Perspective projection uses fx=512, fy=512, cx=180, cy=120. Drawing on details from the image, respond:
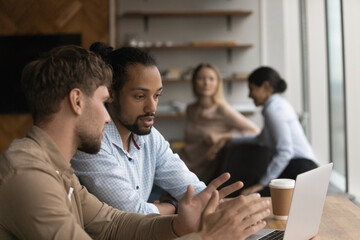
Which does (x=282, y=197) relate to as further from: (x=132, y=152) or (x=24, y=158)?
(x=24, y=158)

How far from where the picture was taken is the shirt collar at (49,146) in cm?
120

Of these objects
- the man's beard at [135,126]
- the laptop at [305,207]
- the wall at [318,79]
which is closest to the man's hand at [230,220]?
the laptop at [305,207]

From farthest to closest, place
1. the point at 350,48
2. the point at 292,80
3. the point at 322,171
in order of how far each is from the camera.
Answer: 1. the point at 292,80
2. the point at 350,48
3. the point at 322,171

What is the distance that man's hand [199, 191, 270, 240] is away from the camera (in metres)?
1.17

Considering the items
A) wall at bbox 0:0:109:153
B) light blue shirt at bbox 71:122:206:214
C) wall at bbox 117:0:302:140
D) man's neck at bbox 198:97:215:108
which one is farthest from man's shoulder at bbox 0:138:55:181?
wall at bbox 0:0:109:153

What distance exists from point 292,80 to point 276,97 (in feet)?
8.14

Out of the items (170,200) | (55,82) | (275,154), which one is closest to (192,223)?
(55,82)

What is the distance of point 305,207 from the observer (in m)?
1.38

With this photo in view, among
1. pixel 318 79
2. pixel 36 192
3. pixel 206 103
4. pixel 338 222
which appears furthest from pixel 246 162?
pixel 36 192

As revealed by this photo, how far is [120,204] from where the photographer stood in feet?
5.51

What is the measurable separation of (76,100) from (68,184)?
208 millimetres

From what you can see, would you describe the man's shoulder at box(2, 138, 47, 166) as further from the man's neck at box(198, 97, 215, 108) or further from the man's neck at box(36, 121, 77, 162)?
the man's neck at box(198, 97, 215, 108)

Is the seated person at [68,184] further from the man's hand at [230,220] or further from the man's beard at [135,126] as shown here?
the man's beard at [135,126]

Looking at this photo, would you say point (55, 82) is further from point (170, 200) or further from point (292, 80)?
point (292, 80)
